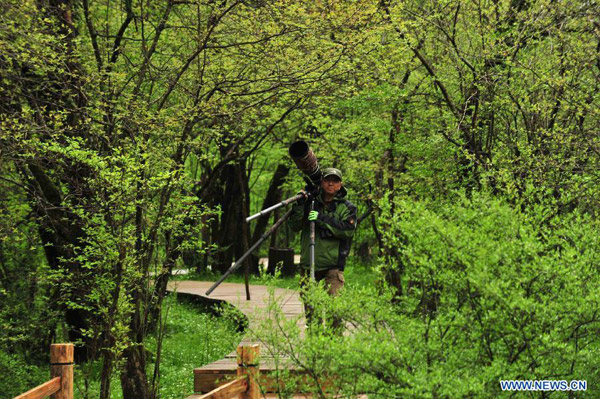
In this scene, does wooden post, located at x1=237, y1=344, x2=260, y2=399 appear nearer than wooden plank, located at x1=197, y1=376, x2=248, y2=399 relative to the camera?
No

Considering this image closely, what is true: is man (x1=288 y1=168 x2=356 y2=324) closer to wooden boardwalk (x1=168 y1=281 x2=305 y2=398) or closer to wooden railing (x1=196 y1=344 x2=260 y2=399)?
wooden boardwalk (x1=168 y1=281 x2=305 y2=398)

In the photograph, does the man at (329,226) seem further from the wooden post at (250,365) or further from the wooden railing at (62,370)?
the wooden railing at (62,370)

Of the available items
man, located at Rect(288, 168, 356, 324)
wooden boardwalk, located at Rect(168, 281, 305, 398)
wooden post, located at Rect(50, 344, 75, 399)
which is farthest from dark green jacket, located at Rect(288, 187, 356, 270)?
wooden post, located at Rect(50, 344, 75, 399)

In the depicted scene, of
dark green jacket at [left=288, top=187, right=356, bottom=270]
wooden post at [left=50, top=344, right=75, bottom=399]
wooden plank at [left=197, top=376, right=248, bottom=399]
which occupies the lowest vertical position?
wooden plank at [left=197, top=376, right=248, bottom=399]

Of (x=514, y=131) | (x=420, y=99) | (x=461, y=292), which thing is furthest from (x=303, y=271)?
(x=420, y=99)

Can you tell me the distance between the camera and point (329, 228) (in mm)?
7371

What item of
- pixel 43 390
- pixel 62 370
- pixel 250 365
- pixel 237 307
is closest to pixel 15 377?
pixel 62 370

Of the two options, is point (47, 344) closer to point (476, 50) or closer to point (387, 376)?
point (476, 50)

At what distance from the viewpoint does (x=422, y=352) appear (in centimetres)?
432

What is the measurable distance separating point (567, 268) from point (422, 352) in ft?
2.97

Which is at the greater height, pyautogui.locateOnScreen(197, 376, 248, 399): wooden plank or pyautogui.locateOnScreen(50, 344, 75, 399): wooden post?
pyautogui.locateOnScreen(50, 344, 75, 399): wooden post

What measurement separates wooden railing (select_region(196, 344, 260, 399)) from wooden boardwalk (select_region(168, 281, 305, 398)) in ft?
0.28

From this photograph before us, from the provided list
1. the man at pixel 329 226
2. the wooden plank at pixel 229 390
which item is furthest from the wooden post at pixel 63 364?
the man at pixel 329 226

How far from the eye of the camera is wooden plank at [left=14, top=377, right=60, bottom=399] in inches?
186
